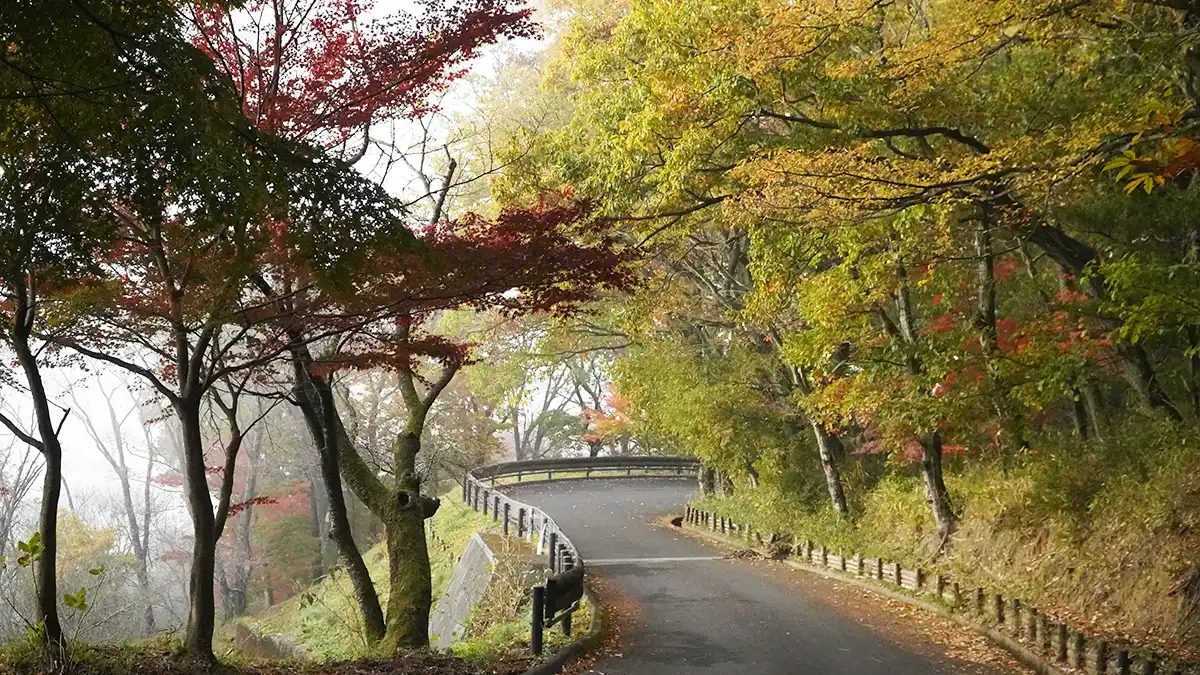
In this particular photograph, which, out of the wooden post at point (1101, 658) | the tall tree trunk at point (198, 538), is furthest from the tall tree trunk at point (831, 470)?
the tall tree trunk at point (198, 538)

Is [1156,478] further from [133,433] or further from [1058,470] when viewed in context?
[133,433]

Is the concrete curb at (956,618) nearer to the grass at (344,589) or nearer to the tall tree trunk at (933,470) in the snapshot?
the tall tree trunk at (933,470)

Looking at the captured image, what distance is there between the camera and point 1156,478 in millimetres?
9180

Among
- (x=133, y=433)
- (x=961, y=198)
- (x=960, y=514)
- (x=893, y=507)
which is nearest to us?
(x=961, y=198)

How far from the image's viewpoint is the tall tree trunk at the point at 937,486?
40.0 feet

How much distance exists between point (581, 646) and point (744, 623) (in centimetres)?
240

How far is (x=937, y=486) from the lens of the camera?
12.2 m

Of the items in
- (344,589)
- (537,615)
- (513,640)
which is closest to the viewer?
(537,615)

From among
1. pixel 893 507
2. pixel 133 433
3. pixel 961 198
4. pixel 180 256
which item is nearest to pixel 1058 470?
pixel 893 507

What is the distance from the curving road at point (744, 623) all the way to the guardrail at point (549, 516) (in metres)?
0.75

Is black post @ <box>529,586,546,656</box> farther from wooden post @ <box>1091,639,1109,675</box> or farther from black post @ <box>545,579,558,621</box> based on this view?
→ wooden post @ <box>1091,639,1109,675</box>

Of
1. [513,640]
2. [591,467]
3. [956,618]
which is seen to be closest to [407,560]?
[513,640]

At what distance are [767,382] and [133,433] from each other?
46.1 metres

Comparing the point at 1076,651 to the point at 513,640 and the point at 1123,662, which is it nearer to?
the point at 1123,662
